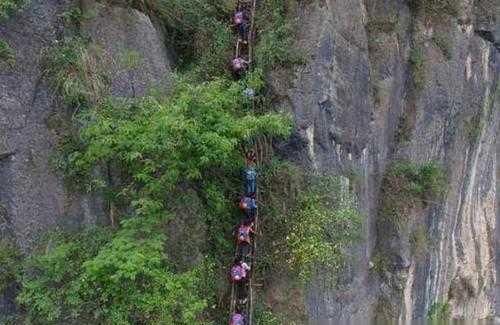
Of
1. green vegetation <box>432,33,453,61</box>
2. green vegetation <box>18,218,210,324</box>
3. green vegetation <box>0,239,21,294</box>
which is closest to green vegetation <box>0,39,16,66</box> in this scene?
green vegetation <box>0,239,21,294</box>

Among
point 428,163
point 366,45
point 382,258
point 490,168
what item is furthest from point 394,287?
point 490,168

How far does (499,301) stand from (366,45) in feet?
27.2

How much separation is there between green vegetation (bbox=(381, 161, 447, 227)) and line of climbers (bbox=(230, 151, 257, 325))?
341cm

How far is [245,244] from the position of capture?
8.23 m

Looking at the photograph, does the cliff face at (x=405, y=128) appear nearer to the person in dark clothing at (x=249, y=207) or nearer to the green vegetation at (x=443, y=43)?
Answer: the green vegetation at (x=443, y=43)

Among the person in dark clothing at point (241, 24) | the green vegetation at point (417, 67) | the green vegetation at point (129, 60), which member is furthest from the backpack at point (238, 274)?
the green vegetation at point (417, 67)

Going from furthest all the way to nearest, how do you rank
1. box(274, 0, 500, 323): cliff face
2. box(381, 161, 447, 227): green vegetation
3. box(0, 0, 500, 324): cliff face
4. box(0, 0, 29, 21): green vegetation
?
box(381, 161, 447, 227): green vegetation → box(274, 0, 500, 323): cliff face → box(0, 0, 500, 324): cliff face → box(0, 0, 29, 21): green vegetation

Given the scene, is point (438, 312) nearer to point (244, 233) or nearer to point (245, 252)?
point (245, 252)

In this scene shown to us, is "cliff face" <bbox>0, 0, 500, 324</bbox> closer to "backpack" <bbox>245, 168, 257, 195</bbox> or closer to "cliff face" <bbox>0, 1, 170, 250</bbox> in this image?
"cliff face" <bbox>0, 1, 170, 250</bbox>

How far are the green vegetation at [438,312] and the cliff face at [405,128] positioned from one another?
0.14 m

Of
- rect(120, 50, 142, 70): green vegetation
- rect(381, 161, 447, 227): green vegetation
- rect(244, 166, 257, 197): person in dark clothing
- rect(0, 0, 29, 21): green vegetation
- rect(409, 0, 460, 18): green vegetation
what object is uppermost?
A: rect(409, 0, 460, 18): green vegetation

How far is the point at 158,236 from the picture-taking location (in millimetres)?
6543

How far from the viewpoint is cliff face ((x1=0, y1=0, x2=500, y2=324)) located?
684cm

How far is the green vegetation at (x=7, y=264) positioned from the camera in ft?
20.3
